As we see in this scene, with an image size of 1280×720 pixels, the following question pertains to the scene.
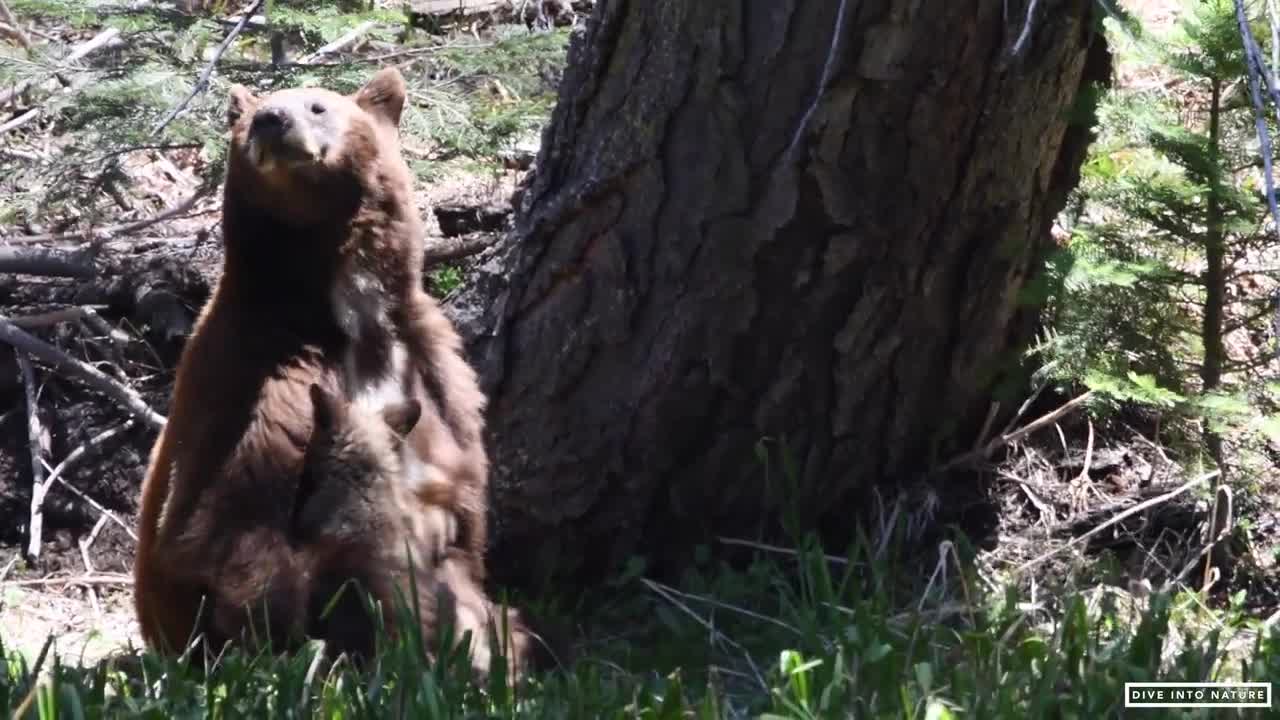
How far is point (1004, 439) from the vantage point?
19.3 ft

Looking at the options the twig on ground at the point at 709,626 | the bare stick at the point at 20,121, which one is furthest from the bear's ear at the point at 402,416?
the bare stick at the point at 20,121

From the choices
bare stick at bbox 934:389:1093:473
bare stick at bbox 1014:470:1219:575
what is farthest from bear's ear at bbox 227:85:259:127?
bare stick at bbox 1014:470:1219:575

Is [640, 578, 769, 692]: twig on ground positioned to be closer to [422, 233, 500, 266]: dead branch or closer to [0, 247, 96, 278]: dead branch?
[422, 233, 500, 266]: dead branch

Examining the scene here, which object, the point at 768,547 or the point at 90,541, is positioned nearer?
the point at 768,547

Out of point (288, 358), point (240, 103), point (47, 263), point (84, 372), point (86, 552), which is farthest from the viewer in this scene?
point (47, 263)

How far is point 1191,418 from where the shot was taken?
5629 millimetres

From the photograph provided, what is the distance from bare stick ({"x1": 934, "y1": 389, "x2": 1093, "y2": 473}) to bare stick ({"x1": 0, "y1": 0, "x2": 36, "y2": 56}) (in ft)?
13.4

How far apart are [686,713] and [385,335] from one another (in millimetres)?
1751

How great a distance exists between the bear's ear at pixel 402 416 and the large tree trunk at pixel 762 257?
0.51 meters

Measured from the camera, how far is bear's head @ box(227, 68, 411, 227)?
16.3 ft

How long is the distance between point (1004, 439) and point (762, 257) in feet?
3.98

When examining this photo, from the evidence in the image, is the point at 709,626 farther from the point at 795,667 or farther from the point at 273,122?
the point at 273,122

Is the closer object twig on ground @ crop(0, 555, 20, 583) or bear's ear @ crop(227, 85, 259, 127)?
bear's ear @ crop(227, 85, 259, 127)

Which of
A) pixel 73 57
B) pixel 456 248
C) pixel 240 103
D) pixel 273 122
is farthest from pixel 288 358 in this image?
pixel 73 57
